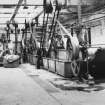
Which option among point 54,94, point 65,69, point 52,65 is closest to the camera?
point 54,94

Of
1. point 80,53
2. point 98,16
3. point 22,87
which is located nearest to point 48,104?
point 22,87

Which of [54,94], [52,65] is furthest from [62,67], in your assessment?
[54,94]

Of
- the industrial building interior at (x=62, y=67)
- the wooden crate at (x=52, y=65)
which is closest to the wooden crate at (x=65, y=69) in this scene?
the industrial building interior at (x=62, y=67)

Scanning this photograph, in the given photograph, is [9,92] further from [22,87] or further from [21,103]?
[21,103]

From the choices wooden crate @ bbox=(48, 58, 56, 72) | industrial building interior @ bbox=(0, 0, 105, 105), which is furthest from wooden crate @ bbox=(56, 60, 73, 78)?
wooden crate @ bbox=(48, 58, 56, 72)

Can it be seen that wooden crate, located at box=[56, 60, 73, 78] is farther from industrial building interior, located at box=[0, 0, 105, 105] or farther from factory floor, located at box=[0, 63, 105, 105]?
factory floor, located at box=[0, 63, 105, 105]

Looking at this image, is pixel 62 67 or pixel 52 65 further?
pixel 52 65

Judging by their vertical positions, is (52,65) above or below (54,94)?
above

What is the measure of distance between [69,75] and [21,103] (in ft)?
14.7

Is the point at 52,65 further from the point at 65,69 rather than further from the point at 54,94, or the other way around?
the point at 54,94

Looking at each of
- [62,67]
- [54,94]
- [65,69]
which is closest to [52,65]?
[62,67]

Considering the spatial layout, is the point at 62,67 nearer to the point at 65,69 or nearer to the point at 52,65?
the point at 65,69

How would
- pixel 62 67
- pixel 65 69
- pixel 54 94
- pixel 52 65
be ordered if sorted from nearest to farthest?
pixel 54 94
pixel 65 69
pixel 62 67
pixel 52 65

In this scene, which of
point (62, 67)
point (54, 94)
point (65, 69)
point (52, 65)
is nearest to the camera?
point (54, 94)
